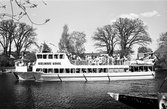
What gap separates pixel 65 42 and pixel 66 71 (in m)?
21.6

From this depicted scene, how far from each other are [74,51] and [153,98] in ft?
132

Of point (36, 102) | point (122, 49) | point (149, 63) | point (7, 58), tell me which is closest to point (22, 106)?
point (36, 102)

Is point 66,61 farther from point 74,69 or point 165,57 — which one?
point 165,57

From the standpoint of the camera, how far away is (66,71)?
32.4 m

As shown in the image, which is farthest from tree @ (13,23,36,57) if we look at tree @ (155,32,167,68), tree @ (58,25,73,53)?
tree @ (155,32,167,68)

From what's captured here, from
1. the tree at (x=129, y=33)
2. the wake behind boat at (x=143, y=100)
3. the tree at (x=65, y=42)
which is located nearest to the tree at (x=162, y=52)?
the tree at (x=129, y=33)

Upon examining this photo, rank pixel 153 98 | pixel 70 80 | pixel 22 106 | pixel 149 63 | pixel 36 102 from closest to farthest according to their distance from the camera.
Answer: pixel 153 98 < pixel 22 106 < pixel 36 102 < pixel 70 80 < pixel 149 63

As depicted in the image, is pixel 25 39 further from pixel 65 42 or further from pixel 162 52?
pixel 162 52

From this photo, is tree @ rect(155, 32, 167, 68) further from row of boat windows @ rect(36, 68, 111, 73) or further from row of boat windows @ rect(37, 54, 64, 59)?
row of boat windows @ rect(37, 54, 64, 59)

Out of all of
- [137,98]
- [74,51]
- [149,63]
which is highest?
[74,51]

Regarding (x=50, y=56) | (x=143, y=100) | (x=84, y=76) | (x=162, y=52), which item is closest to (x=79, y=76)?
(x=84, y=76)

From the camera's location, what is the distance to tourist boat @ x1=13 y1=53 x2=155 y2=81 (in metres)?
31.5

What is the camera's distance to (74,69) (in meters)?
32.3

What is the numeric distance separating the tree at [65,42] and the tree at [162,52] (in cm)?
2794
